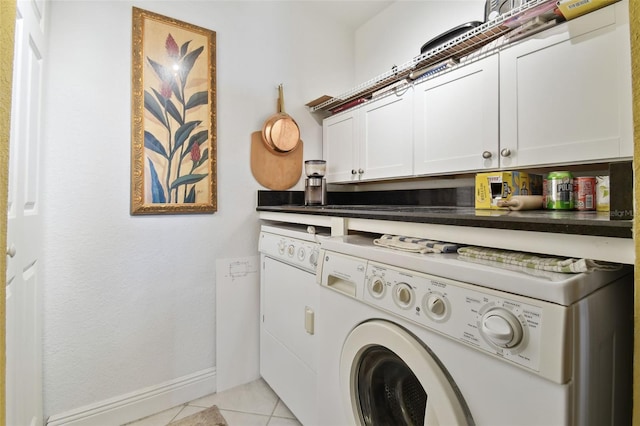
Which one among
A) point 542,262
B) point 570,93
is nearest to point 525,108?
point 570,93

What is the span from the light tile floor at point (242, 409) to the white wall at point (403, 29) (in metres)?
2.31

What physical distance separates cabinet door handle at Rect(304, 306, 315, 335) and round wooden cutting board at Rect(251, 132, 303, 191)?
3.11 ft

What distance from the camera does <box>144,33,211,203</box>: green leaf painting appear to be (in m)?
1.61

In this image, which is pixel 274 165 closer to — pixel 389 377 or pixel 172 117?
pixel 172 117

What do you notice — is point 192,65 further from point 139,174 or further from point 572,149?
point 572,149

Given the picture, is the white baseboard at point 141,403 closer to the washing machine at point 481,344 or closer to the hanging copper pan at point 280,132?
the washing machine at point 481,344

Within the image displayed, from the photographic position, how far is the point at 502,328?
0.55m

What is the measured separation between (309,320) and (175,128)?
128 cm

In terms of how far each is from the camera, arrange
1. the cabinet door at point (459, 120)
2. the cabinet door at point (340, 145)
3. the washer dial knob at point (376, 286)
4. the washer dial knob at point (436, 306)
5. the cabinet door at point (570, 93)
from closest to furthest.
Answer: the washer dial knob at point (436, 306)
the washer dial knob at point (376, 286)
the cabinet door at point (570, 93)
the cabinet door at point (459, 120)
the cabinet door at point (340, 145)

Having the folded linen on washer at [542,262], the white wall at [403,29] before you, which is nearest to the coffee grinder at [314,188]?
the white wall at [403,29]

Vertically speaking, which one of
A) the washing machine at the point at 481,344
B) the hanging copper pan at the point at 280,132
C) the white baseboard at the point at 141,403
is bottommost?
the white baseboard at the point at 141,403

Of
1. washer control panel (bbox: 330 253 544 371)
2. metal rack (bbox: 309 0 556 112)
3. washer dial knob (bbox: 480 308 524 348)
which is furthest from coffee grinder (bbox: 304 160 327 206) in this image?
washer dial knob (bbox: 480 308 524 348)

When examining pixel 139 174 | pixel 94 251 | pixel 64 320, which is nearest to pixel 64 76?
pixel 139 174

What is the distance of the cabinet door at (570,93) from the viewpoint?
0.96 meters
